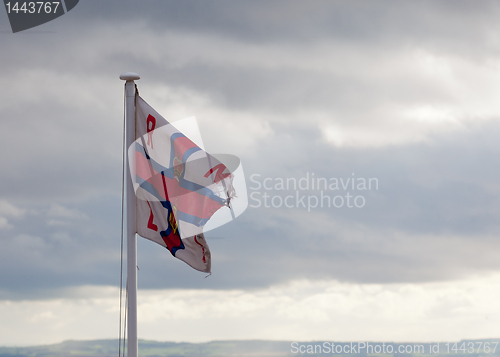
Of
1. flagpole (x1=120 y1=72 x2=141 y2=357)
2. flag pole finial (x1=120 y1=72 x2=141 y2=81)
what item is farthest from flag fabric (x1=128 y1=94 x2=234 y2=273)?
flag pole finial (x1=120 y1=72 x2=141 y2=81)

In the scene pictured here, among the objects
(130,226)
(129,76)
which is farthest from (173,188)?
(129,76)

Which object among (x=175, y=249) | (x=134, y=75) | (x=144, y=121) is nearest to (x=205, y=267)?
(x=175, y=249)

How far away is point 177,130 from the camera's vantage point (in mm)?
15297

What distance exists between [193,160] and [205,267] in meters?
3.05

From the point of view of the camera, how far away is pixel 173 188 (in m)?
14.8

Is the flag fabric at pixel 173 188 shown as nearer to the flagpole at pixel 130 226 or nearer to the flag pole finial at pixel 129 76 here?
the flagpole at pixel 130 226

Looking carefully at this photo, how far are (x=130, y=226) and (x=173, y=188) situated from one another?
5.15 ft

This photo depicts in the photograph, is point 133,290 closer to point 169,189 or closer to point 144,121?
point 169,189

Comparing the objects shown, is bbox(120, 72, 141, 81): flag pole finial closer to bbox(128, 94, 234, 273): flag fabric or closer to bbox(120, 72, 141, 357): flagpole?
bbox(120, 72, 141, 357): flagpole

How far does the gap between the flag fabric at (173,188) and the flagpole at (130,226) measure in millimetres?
143

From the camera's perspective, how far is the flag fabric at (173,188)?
1436 centimetres

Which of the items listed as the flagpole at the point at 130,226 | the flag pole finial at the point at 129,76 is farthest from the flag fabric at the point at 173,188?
the flag pole finial at the point at 129,76

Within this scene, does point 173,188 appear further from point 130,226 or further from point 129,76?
point 129,76

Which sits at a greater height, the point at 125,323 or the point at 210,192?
the point at 210,192
